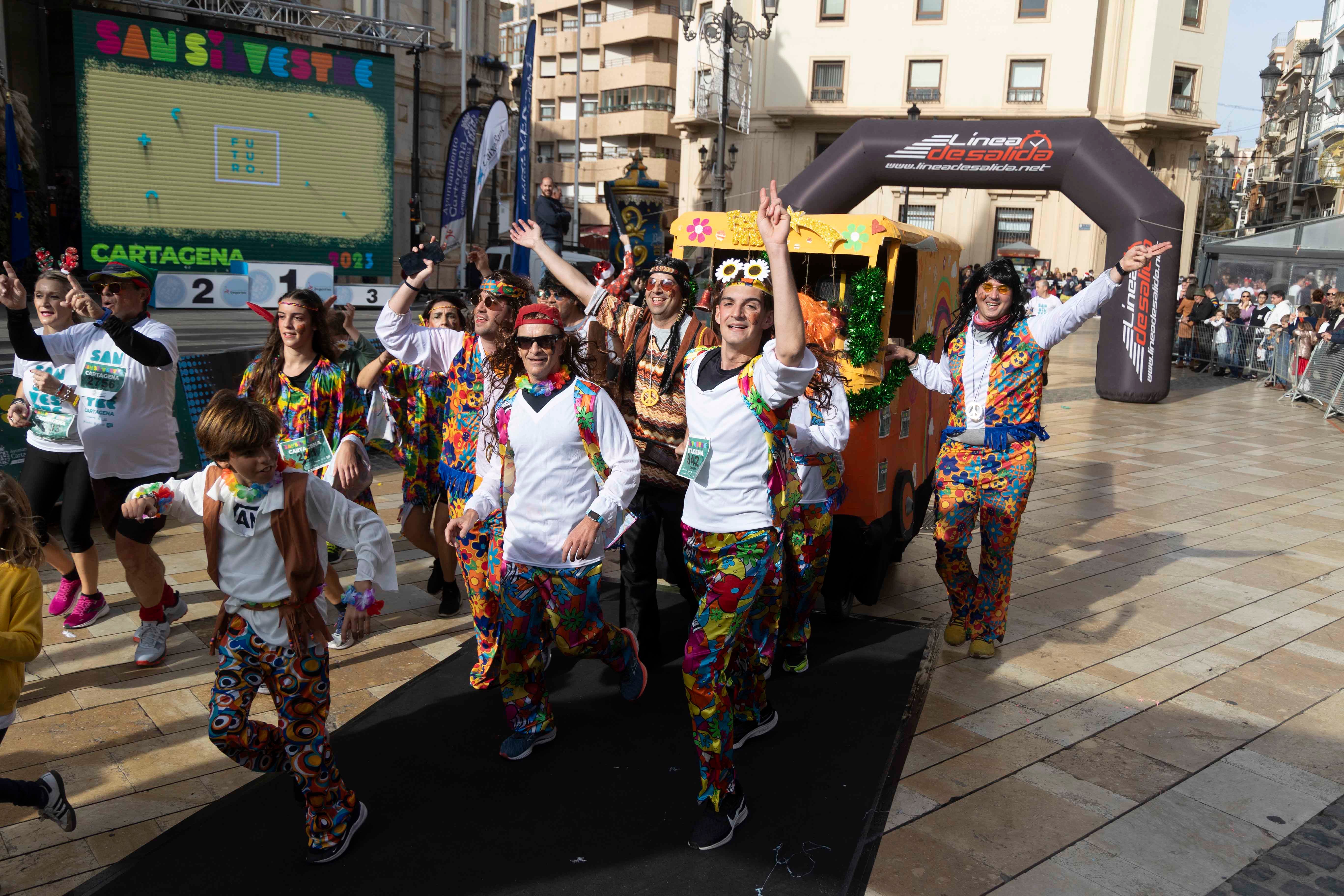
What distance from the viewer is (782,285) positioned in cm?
323

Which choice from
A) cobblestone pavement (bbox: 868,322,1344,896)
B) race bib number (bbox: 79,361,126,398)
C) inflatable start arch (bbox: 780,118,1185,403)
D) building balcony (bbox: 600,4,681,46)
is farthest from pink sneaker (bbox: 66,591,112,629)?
building balcony (bbox: 600,4,681,46)

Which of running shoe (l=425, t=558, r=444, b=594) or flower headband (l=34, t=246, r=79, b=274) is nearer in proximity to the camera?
flower headband (l=34, t=246, r=79, b=274)

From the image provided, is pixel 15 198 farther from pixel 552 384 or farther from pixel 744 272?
pixel 552 384

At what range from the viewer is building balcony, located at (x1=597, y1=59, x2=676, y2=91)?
174 feet

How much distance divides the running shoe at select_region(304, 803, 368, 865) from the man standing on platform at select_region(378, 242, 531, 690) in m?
1.17

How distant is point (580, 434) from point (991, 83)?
38.3 meters

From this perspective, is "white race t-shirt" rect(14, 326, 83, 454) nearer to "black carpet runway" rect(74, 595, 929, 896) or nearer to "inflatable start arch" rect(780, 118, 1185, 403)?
"black carpet runway" rect(74, 595, 929, 896)

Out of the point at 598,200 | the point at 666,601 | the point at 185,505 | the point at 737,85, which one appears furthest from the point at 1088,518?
the point at 598,200

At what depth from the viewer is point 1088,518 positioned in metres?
8.67

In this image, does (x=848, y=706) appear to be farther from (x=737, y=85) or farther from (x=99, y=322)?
(x=737, y=85)

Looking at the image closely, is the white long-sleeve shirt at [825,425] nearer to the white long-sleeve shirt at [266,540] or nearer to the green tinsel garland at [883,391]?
the green tinsel garland at [883,391]

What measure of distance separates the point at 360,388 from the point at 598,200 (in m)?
51.8

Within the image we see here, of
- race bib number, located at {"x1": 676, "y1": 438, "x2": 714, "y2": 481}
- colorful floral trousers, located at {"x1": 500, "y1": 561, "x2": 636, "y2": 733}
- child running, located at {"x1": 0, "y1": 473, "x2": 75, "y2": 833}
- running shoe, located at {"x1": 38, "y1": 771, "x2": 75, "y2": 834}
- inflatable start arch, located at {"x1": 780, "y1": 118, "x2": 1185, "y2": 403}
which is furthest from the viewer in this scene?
inflatable start arch, located at {"x1": 780, "y1": 118, "x2": 1185, "y2": 403}

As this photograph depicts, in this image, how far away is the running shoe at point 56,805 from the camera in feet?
10.6
